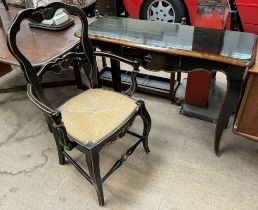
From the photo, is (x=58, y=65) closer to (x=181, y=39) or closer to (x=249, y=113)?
(x=181, y=39)

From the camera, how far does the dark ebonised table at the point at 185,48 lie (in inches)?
49.0

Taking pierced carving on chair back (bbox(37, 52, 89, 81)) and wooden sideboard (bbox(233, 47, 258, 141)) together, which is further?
pierced carving on chair back (bbox(37, 52, 89, 81))

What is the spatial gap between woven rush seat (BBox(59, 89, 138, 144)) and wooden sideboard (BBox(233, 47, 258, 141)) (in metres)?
0.62

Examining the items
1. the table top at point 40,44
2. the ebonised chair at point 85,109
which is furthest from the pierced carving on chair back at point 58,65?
the table top at point 40,44

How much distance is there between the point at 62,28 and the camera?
1.98 m

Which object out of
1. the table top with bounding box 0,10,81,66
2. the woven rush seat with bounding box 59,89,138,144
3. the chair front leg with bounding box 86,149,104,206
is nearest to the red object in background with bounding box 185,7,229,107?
the woven rush seat with bounding box 59,89,138,144

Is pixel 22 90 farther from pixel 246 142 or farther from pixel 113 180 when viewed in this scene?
pixel 246 142

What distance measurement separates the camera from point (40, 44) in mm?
1765

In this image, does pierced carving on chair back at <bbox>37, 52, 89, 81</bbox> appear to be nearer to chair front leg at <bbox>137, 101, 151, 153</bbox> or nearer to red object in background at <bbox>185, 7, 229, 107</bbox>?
chair front leg at <bbox>137, 101, 151, 153</bbox>

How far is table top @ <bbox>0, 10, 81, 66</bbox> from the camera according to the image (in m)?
1.59

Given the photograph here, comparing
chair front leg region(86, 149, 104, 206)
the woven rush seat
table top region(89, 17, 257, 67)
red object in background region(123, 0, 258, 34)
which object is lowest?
chair front leg region(86, 149, 104, 206)

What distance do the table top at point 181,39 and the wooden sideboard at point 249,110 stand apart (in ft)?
0.31

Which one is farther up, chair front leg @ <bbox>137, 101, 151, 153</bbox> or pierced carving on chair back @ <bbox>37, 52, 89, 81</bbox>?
pierced carving on chair back @ <bbox>37, 52, 89, 81</bbox>

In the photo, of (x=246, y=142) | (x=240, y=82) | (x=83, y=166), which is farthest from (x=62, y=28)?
(x=246, y=142)
